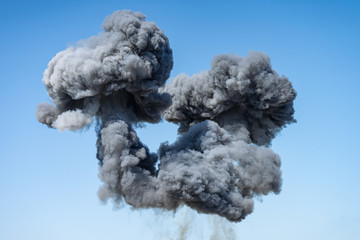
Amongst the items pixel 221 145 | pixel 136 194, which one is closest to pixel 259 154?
pixel 221 145

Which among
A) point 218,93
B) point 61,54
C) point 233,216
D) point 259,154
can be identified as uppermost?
point 218,93

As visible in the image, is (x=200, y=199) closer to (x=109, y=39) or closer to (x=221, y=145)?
(x=221, y=145)

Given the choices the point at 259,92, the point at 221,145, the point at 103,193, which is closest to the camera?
the point at 103,193

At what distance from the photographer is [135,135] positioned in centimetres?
3634

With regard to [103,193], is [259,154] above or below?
above

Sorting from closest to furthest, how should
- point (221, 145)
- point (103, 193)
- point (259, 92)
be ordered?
point (103, 193)
point (221, 145)
point (259, 92)

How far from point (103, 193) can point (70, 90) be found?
6.41 metres

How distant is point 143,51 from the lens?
3666cm

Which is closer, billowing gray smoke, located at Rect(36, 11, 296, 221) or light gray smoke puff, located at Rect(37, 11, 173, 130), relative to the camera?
billowing gray smoke, located at Rect(36, 11, 296, 221)

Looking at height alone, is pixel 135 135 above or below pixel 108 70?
below

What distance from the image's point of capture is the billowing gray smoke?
34.8 meters

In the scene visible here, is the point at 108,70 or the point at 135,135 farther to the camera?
the point at 135,135

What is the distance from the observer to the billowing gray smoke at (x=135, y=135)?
34.8 meters

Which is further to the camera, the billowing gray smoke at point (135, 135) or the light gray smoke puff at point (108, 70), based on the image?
the light gray smoke puff at point (108, 70)
